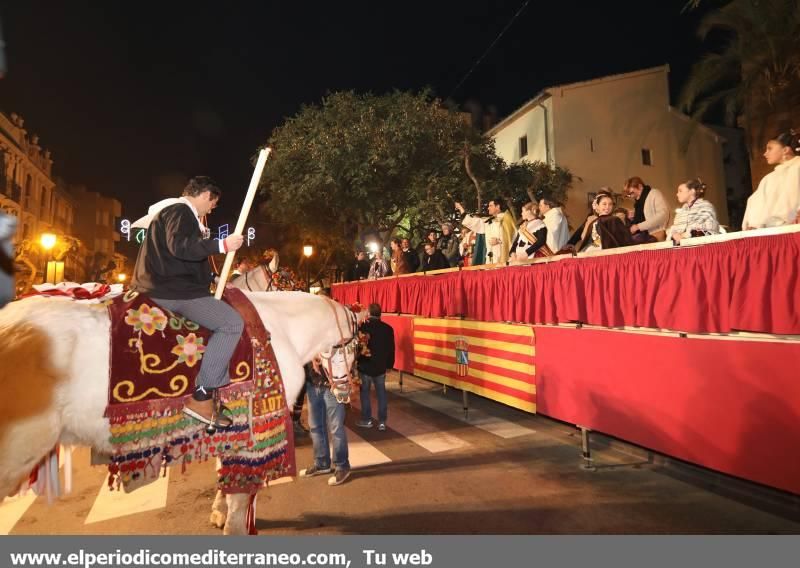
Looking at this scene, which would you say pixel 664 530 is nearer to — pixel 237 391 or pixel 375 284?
pixel 237 391

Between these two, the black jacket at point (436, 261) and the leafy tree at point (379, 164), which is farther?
the leafy tree at point (379, 164)

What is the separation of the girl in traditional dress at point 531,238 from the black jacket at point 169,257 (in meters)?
5.08

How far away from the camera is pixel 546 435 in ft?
22.1

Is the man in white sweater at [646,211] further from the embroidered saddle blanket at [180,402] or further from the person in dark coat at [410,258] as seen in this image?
the person in dark coat at [410,258]

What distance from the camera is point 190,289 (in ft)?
10.7

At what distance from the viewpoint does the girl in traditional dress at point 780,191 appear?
4.41m

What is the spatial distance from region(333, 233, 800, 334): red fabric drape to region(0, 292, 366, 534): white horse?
4.54 m

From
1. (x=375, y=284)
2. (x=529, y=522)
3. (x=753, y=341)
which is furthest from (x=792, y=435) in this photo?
(x=375, y=284)

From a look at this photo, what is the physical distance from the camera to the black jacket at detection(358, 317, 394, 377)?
24.5ft

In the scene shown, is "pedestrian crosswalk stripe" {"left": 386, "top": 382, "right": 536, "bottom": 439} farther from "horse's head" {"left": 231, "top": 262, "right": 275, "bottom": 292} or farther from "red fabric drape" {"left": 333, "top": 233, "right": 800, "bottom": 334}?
"horse's head" {"left": 231, "top": 262, "right": 275, "bottom": 292}

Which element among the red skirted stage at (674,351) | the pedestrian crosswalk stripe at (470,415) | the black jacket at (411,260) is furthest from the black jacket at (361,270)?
the red skirted stage at (674,351)

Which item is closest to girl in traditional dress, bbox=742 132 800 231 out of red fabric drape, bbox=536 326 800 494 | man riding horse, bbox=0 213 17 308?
red fabric drape, bbox=536 326 800 494

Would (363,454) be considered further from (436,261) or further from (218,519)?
(436,261)

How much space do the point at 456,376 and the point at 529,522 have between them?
4.50m
